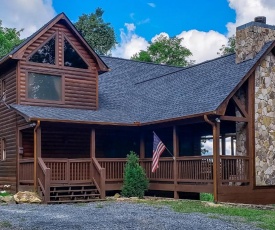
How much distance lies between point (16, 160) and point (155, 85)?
782 cm

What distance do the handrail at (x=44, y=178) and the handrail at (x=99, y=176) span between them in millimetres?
2096

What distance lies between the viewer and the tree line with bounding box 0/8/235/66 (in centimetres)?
5116

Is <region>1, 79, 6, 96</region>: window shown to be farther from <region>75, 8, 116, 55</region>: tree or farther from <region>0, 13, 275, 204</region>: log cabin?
<region>75, 8, 116, 55</region>: tree

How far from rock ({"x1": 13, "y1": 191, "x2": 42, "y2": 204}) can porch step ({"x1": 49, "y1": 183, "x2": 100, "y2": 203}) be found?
2.13ft

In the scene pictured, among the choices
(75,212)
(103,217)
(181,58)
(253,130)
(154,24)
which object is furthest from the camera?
(154,24)

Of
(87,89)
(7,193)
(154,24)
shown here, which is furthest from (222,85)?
(154,24)

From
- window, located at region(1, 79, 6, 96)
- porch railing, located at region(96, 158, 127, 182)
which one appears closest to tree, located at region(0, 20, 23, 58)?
window, located at region(1, 79, 6, 96)

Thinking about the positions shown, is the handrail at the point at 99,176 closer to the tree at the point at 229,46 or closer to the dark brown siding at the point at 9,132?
the dark brown siding at the point at 9,132

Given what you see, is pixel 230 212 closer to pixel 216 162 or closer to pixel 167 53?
pixel 216 162

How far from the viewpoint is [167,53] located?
52875mm

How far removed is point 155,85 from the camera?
2553cm

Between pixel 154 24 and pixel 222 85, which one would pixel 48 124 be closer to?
pixel 222 85

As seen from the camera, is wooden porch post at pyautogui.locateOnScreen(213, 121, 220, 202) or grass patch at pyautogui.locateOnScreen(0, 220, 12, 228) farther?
wooden porch post at pyautogui.locateOnScreen(213, 121, 220, 202)

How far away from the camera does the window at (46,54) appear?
21422 millimetres
